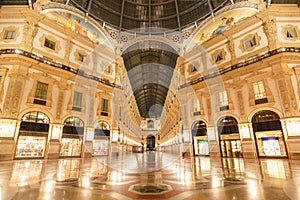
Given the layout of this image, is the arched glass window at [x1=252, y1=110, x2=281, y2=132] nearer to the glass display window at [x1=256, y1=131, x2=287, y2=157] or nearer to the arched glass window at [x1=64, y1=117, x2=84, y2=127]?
the glass display window at [x1=256, y1=131, x2=287, y2=157]

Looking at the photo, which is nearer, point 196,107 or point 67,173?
point 67,173

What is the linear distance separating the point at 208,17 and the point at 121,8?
14.0 meters

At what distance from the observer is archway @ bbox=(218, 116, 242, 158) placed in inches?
721

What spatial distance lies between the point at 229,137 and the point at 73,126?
19048 millimetres

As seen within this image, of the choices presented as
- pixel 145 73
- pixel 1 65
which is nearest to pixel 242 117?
pixel 1 65

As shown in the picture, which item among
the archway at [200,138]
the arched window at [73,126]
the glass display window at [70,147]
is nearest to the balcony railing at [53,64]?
the arched window at [73,126]

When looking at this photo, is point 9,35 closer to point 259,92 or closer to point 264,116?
point 259,92

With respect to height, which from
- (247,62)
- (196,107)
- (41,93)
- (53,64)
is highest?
(53,64)

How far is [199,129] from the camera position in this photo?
21906 millimetres

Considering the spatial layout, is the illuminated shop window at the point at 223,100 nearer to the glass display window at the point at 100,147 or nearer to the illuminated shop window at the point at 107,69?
the glass display window at the point at 100,147

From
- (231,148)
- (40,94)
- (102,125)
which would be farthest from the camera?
Answer: (102,125)

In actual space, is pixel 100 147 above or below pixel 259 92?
below

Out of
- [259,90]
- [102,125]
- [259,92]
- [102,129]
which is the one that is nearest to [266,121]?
[259,92]

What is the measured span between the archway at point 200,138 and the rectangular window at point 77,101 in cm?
1581
